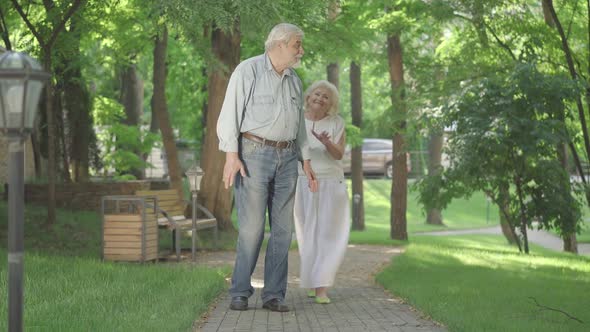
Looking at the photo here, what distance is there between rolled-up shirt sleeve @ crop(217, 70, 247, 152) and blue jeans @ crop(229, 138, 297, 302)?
0.18 metres

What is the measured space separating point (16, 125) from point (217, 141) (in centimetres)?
1283

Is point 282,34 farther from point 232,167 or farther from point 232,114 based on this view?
point 232,167

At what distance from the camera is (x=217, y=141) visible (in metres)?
17.7

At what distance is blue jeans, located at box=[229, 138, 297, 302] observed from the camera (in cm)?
756

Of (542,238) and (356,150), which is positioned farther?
(542,238)

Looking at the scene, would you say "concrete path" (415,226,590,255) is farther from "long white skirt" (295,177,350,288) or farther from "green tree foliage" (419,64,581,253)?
"long white skirt" (295,177,350,288)

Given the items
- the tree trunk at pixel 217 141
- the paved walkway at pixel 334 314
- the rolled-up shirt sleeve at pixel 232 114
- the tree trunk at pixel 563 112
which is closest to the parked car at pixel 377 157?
the tree trunk at pixel 563 112

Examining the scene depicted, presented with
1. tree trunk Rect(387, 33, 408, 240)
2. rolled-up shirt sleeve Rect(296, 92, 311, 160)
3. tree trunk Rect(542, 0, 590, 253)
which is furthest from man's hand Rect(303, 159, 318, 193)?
tree trunk Rect(387, 33, 408, 240)

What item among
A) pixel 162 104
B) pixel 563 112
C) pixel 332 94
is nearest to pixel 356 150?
pixel 162 104

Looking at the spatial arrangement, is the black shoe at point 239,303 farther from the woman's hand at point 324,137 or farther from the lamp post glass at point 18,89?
the lamp post glass at point 18,89

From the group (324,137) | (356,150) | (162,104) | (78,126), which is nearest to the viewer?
(324,137)

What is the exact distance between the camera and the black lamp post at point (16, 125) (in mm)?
4770

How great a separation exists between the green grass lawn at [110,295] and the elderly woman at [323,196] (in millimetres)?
914

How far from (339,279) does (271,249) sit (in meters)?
3.37
